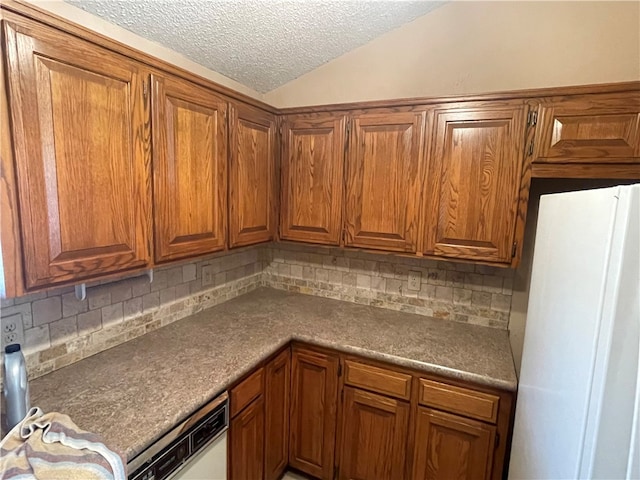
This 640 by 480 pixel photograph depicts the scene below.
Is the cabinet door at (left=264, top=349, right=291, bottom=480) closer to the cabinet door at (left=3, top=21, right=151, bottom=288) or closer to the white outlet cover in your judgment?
the white outlet cover

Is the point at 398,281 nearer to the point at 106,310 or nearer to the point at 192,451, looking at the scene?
the point at 192,451

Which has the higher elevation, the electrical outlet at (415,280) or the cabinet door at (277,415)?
the electrical outlet at (415,280)

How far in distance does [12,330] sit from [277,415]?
1217 millimetres

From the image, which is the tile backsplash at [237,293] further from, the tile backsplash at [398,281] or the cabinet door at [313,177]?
the cabinet door at [313,177]

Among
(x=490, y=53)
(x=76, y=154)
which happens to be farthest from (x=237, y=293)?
(x=490, y=53)

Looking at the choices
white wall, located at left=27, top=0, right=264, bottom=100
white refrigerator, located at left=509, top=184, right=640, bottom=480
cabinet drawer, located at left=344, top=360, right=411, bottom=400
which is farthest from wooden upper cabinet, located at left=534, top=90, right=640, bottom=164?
white wall, located at left=27, top=0, right=264, bottom=100

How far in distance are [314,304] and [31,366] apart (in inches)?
57.1

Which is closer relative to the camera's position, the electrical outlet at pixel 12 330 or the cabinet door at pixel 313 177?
the electrical outlet at pixel 12 330

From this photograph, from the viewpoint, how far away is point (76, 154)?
102 cm

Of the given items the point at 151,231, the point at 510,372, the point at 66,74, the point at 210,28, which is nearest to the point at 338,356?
the point at 510,372

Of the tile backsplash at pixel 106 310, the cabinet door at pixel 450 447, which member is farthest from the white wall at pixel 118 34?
the cabinet door at pixel 450 447

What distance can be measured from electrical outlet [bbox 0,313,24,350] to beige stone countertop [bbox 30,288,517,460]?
0.62 feet

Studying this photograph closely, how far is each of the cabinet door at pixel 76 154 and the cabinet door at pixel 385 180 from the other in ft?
3.48

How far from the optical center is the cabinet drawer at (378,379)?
158cm
